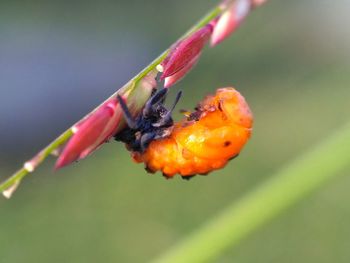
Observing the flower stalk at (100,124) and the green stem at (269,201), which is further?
the green stem at (269,201)

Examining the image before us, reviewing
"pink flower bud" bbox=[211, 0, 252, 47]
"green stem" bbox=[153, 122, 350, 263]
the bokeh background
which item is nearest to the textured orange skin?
"pink flower bud" bbox=[211, 0, 252, 47]

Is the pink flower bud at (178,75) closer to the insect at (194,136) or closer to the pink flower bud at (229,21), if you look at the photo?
the pink flower bud at (229,21)

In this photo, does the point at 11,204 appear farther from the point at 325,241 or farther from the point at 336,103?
the point at 336,103

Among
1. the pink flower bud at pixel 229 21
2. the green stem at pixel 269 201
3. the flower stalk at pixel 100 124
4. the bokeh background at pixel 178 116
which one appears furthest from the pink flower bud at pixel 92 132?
the bokeh background at pixel 178 116

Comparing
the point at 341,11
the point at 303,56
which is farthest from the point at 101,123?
the point at 341,11

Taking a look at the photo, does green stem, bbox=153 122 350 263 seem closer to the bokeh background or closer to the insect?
the insect

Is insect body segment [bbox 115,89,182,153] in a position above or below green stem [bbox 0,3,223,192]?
above

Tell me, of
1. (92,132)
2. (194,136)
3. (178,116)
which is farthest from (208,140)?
(178,116)

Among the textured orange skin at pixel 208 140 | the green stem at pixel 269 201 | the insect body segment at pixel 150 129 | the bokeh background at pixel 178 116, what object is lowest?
the green stem at pixel 269 201
